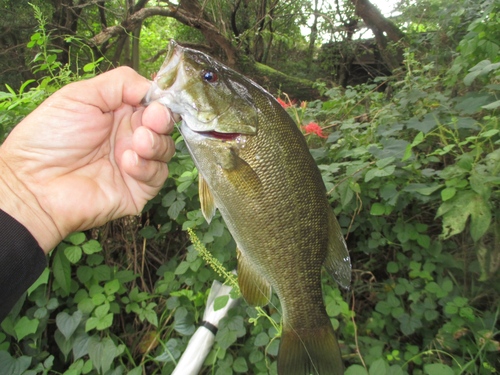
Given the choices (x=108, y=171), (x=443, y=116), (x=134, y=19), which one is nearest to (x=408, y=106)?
(x=443, y=116)

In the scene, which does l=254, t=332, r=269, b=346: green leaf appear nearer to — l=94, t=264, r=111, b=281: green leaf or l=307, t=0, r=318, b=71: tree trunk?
l=94, t=264, r=111, b=281: green leaf

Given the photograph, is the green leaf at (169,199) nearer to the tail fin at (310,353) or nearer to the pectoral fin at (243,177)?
the pectoral fin at (243,177)

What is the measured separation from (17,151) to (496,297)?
2881 millimetres

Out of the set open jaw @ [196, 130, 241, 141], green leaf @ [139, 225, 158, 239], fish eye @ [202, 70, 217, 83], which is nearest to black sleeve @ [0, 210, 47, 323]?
open jaw @ [196, 130, 241, 141]

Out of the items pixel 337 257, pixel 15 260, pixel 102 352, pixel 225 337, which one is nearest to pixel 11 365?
pixel 102 352

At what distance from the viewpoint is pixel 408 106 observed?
2.43 meters

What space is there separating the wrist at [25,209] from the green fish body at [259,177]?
0.66 meters

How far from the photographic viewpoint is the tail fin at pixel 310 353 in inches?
44.3

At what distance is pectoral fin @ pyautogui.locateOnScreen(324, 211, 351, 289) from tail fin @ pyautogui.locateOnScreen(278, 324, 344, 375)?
0.21 meters

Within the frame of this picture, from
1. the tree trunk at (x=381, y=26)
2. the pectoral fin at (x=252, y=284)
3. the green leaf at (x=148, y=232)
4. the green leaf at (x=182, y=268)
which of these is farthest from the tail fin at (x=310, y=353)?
the tree trunk at (x=381, y=26)

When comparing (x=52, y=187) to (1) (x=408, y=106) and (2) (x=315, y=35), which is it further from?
(2) (x=315, y=35)

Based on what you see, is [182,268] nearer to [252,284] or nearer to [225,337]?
[225,337]

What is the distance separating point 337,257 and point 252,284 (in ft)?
1.17

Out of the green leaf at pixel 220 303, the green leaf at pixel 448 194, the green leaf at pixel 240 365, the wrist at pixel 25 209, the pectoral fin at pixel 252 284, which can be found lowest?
the green leaf at pixel 240 365
